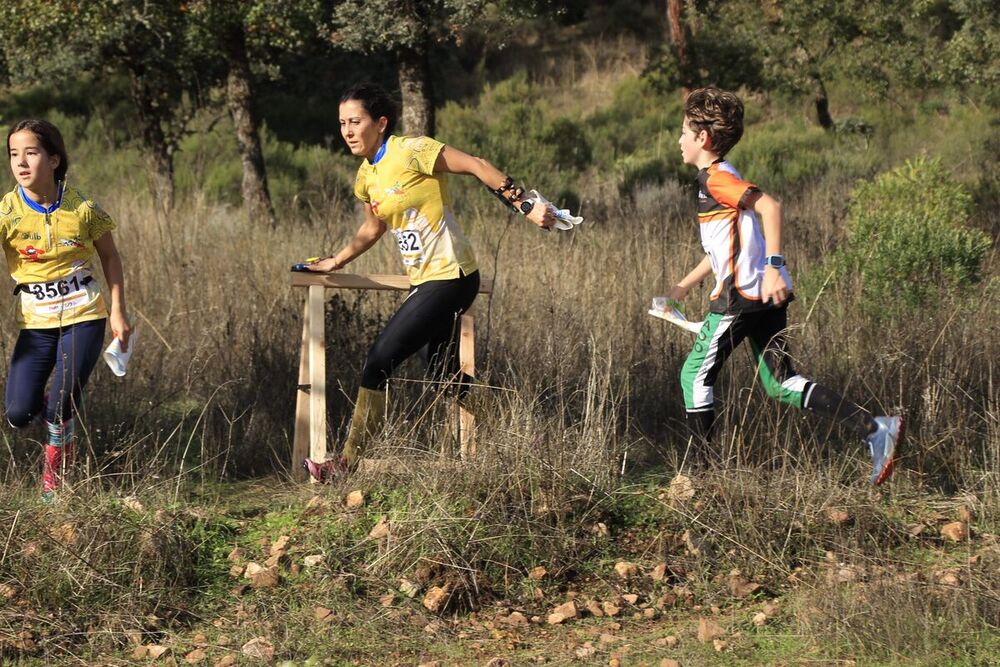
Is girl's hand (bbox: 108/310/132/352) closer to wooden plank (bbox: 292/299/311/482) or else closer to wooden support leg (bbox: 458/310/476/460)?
wooden plank (bbox: 292/299/311/482)

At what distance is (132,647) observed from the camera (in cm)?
409

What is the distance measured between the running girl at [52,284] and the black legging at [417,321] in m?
1.01

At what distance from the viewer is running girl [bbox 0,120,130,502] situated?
16.0 ft

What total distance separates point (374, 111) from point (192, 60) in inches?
564

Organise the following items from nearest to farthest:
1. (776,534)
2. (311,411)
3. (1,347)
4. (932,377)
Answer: (776,534) → (311,411) → (932,377) → (1,347)

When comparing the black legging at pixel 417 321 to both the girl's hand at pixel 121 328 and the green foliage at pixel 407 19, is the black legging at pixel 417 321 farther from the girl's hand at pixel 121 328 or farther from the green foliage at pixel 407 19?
the green foliage at pixel 407 19

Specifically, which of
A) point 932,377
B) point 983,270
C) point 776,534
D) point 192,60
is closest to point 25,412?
point 776,534

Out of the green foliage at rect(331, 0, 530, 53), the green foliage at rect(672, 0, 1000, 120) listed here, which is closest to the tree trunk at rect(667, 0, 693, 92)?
the green foliage at rect(672, 0, 1000, 120)

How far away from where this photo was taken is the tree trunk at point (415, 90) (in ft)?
43.9

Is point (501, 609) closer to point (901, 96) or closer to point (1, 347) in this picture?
point (1, 347)

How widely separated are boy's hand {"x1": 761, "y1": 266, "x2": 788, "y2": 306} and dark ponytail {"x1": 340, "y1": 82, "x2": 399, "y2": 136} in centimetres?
167

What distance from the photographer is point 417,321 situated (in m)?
5.01

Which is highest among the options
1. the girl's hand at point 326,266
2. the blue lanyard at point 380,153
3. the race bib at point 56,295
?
the blue lanyard at point 380,153

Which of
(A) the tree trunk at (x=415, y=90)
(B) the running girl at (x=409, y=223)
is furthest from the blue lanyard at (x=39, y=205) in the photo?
(A) the tree trunk at (x=415, y=90)
